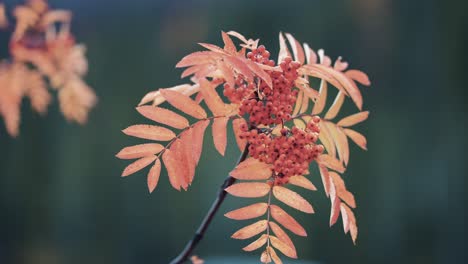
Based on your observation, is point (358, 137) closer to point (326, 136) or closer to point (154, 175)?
point (326, 136)

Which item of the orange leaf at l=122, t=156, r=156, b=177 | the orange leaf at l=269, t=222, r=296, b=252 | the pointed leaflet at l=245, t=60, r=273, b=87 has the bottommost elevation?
the orange leaf at l=269, t=222, r=296, b=252

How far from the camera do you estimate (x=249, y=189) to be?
43cm

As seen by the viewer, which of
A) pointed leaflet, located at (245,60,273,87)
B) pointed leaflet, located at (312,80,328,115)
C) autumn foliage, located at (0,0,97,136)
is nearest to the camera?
pointed leaflet, located at (245,60,273,87)

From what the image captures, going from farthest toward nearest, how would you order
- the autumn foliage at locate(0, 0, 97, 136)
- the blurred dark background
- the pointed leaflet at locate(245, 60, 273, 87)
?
the blurred dark background, the autumn foliage at locate(0, 0, 97, 136), the pointed leaflet at locate(245, 60, 273, 87)

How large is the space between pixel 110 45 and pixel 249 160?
9.00 ft

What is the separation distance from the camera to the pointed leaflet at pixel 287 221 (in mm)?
411

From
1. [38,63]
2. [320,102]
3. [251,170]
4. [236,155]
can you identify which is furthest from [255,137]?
[236,155]

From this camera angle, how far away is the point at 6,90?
3.05ft

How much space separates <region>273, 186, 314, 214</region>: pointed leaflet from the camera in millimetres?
407

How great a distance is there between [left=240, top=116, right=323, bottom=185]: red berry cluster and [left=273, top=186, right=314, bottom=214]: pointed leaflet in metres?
0.01

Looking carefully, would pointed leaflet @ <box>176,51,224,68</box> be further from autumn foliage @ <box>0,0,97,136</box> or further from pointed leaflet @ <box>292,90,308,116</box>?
autumn foliage @ <box>0,0,97,136</box>

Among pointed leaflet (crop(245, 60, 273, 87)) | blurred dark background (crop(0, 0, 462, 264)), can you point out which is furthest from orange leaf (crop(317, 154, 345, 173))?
blurred dark background (crop(0, 0, 462, 264))

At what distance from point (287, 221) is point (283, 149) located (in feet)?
0.20

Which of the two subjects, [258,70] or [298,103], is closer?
[258,70]
